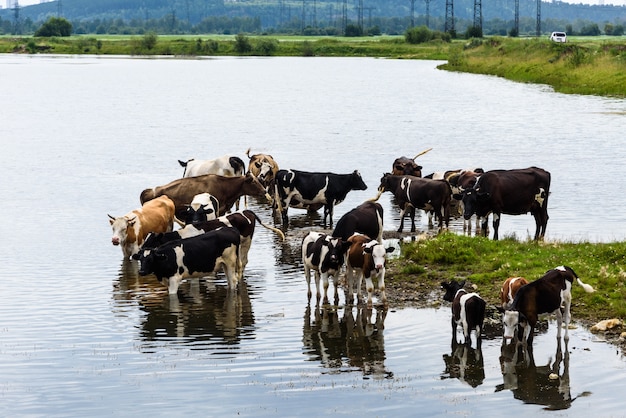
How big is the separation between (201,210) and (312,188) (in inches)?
170

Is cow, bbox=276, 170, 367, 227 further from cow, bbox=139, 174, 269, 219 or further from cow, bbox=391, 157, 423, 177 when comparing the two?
cow, bbox=391, 157, 423, 177

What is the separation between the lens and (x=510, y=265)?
59.8 feet

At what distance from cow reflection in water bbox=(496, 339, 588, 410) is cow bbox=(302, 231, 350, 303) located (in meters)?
3.35

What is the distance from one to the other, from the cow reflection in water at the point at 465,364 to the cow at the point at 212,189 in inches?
399

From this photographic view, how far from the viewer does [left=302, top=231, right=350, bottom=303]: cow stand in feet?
55.7

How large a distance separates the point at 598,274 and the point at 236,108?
51.2 metres

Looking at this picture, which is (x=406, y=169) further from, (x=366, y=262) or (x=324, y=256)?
(x=366, y=262)

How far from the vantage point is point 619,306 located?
1584cm

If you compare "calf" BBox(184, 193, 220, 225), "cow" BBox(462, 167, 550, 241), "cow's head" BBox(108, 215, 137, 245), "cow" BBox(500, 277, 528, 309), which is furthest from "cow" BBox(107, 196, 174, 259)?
"cow" BBox(500, 277, 528, 309)

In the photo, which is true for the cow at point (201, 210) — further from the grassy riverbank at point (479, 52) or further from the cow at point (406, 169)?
the grassy riverbank at point (479, 52)

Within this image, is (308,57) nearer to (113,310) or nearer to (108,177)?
(108,177)

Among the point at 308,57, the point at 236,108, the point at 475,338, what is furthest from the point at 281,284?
the point at 308,57

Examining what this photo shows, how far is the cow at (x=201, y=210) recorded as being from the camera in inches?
845

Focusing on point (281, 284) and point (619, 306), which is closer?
point (619, 306)
